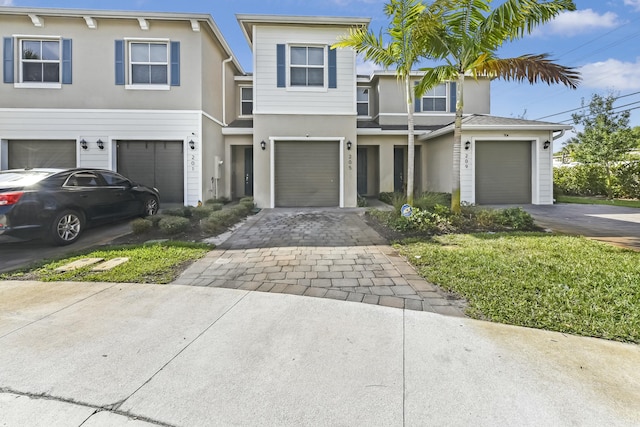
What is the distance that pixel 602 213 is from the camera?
34.1 ft

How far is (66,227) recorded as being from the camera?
21.1 ft

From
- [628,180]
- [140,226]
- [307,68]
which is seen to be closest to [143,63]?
[307,68]

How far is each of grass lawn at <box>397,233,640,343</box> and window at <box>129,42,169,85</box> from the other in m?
9.81

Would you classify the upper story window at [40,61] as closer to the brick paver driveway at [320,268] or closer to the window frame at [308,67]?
the window frame at [308,67]

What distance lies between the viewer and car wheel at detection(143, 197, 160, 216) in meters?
8.92

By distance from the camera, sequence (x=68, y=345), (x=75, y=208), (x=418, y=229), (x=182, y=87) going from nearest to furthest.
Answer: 1. (x=68, y=345)
2. (x=75, y=208)
3. (x=418, y=229)
4. (x=182, y=87)

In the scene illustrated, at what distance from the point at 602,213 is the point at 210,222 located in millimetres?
11514

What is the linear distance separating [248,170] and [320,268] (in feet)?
38.2

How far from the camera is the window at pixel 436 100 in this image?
15.5m

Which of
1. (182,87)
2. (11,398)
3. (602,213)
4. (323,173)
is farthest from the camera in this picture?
(323,173)

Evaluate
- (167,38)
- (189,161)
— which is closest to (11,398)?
(189,161)

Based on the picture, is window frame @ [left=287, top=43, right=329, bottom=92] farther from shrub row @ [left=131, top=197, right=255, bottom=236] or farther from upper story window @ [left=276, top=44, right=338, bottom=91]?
shrub row @ [left=131, top=197, right=255, bottom=236]

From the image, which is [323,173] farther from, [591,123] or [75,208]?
[591,123]

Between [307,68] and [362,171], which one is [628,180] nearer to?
[362,171]
